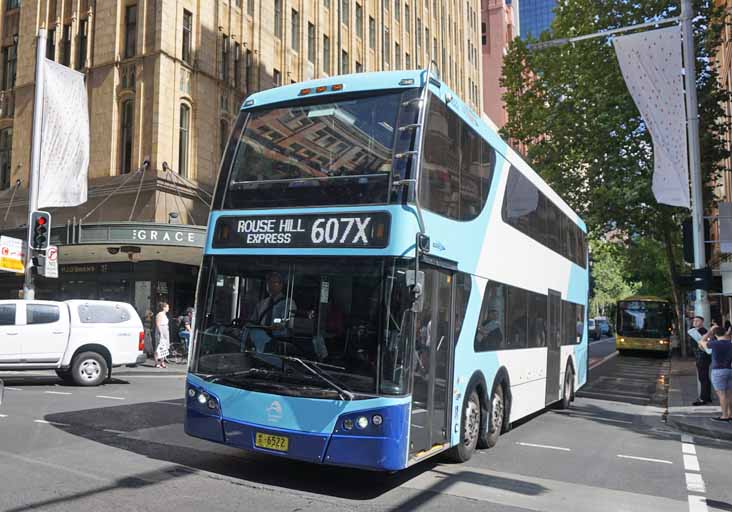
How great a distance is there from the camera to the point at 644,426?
12.4 m

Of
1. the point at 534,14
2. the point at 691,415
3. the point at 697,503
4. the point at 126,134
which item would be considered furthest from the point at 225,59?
the point at 534,14

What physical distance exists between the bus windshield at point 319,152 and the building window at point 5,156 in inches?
921

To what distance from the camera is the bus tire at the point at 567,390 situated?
13992 millimetres

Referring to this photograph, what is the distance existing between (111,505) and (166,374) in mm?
13856

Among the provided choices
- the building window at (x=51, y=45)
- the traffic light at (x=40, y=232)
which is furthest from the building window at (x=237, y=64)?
the traffic light at (x=40, y=232)

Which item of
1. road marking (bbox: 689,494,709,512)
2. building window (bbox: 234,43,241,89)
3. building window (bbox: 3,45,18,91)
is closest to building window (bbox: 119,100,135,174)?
building window (bbox: 234,43,241,89)

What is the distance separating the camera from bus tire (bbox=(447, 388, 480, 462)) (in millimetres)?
7963

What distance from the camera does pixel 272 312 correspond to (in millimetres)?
6816

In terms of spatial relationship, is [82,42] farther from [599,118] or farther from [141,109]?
[599,118]

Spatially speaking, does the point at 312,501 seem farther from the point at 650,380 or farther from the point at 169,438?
the point at 650,380

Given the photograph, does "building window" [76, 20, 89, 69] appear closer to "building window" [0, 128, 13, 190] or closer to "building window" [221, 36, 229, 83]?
"building window" [0, 128, 13, 190]

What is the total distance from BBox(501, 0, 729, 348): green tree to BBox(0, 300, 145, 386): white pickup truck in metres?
17.8

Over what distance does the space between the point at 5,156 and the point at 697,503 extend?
27980mm

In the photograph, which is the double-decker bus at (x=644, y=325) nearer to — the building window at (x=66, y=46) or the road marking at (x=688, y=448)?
the road marking at (x=688, y=448)
